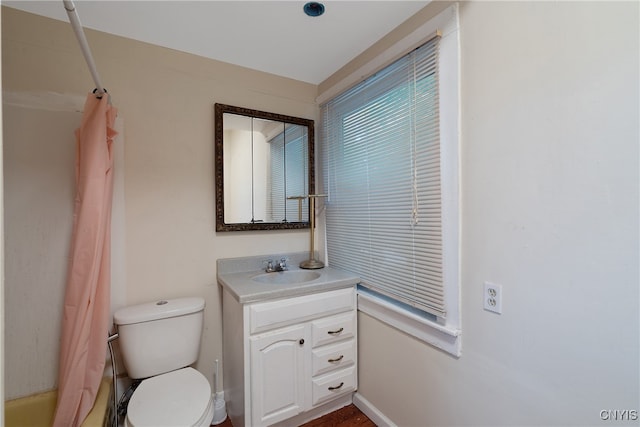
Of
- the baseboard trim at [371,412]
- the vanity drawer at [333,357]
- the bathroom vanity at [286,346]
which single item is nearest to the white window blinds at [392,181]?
the bathroom vanity at [286,346]

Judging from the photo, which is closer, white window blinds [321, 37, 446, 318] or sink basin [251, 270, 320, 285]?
white window blinds [321, 37, 446, 318]

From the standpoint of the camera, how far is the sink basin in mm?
2016

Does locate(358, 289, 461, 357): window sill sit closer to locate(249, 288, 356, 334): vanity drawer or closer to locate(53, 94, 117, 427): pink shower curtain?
locate(249, 288, 356, 334): vanity drawer

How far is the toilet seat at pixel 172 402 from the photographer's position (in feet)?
4.23

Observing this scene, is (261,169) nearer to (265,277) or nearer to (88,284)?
(265,277)

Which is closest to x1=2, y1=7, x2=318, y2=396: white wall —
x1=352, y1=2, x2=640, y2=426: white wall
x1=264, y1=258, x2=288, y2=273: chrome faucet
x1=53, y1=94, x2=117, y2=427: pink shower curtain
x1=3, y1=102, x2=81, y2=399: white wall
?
x1=3, y1=102, x2=81, y2=399: white wall

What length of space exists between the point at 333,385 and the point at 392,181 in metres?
1.25

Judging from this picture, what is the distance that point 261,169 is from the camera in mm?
2135

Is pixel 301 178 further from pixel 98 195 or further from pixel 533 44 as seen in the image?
pixel 533 44

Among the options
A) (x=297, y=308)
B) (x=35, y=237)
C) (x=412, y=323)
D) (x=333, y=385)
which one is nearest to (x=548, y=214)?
(x=412, y=323)

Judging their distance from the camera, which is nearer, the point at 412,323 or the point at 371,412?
the point at 412,323

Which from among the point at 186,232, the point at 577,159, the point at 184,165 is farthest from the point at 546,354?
the point at 184,165

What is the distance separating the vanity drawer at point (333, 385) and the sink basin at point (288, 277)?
0.58 meters

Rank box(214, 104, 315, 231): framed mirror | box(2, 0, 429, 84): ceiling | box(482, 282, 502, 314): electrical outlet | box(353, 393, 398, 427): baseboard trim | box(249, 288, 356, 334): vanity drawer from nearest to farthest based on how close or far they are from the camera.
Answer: box(482, 282, 502, 314): electrical outlet
box(2, 0, 429, 84): ceiling
box(249, 288, 356, 334): vanity drawer
box(353, 393, 398, 427): baseboard trim
box(214, 104, 315, 231): framed mirror
